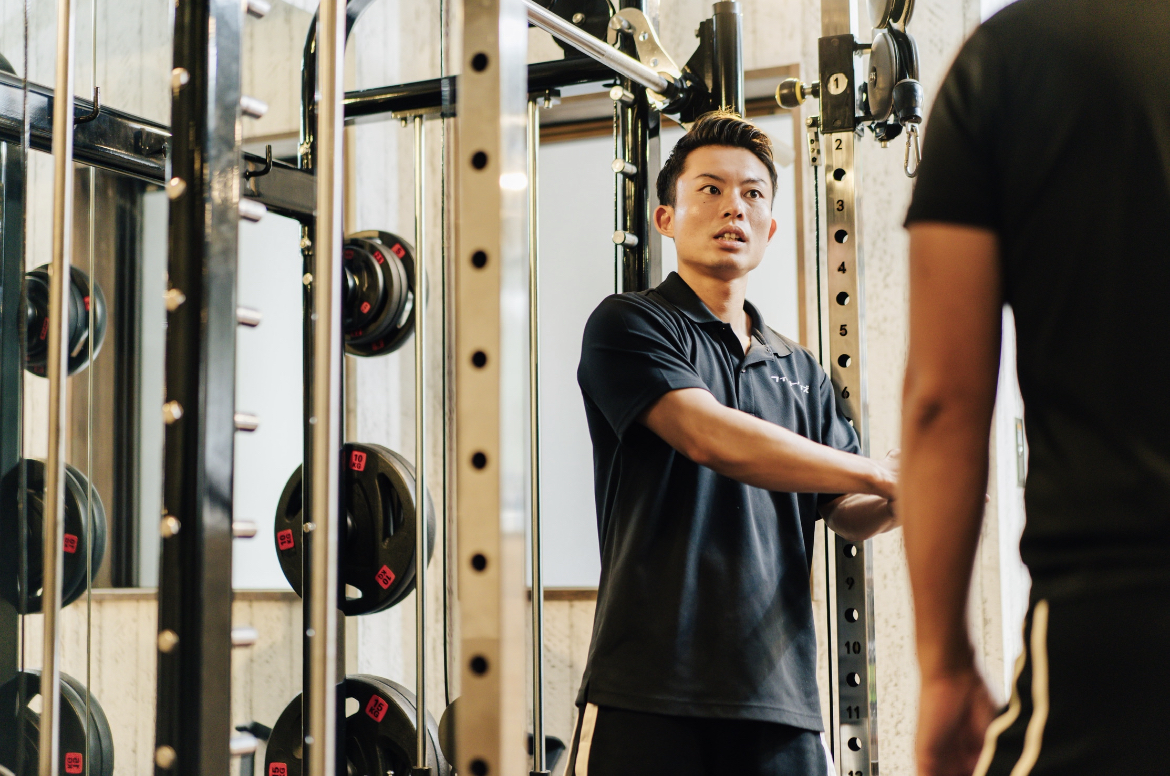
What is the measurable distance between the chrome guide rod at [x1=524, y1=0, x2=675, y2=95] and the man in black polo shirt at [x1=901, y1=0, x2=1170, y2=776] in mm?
1063

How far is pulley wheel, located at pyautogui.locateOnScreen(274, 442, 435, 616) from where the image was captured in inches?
103

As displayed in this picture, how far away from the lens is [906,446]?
849mm

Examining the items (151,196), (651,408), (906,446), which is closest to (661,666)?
(651,408)

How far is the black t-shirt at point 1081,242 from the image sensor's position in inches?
29.0

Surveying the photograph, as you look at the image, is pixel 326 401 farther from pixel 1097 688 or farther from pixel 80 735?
pixel 80 735

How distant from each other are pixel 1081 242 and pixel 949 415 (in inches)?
6.3

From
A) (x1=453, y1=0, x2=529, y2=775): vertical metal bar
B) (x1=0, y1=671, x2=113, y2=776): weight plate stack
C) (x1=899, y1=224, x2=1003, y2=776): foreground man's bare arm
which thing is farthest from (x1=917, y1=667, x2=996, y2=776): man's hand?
A: (x1=0, y1=671, x2=113, y2=776): weight plate stack

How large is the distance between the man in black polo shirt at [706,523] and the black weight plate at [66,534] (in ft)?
4.06

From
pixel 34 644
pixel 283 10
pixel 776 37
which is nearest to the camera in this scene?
pixel 34 644

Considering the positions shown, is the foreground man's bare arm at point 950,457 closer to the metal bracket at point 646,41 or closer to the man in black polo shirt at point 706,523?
the man in black polo shirt at point 706,523

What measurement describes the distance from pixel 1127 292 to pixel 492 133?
1.66ft

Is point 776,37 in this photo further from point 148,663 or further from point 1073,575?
point 1073,575

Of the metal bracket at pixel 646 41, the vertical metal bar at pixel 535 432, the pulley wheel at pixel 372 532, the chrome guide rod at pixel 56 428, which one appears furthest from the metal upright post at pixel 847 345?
the chrome guide rod at pixel 56 428

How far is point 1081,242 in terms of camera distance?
0.77 m
